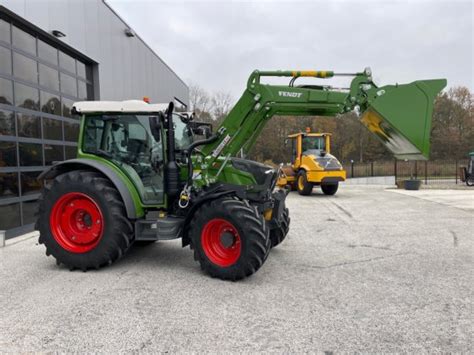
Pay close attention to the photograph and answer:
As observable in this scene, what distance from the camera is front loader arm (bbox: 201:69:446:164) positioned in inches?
176

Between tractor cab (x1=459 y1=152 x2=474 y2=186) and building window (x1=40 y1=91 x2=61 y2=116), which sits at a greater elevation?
building window (x1=40 y1=91 x2=61 y2=116)

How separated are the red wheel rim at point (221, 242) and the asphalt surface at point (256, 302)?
29 centimetres

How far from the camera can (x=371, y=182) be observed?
23609 mm

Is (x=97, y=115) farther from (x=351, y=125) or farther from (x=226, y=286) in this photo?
(x=351, y=125)

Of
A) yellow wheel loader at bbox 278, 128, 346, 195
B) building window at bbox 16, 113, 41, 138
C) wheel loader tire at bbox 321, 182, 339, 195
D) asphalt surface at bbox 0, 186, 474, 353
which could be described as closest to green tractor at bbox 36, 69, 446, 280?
asphalt surface at bbox 0, 186, 474, 353

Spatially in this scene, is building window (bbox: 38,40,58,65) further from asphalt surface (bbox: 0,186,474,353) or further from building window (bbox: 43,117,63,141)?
asphalt surface (bbox: 0,186,474,353)

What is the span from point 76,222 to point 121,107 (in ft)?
5.58

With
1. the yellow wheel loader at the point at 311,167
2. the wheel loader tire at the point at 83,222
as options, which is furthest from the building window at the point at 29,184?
the yellow wheel loader at the point at 311,167

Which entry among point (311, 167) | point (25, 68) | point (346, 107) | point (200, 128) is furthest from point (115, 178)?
point (311, 167)

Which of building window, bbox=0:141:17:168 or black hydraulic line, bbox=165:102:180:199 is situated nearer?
black hydraulic line, bbox=165:102:180:199

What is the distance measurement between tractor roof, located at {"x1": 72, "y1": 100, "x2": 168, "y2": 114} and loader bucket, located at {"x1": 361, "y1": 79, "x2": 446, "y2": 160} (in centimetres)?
286

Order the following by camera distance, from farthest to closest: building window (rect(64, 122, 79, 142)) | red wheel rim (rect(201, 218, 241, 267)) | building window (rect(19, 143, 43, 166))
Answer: building window (rect(64, 122, 79, 142)) < building window (rect(19, 143, 43, 166)) < red wheel rim (rect(201, 218, 241, 267))

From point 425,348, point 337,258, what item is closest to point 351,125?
point 337,258

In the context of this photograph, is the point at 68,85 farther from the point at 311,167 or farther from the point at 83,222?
the point at 311,167
